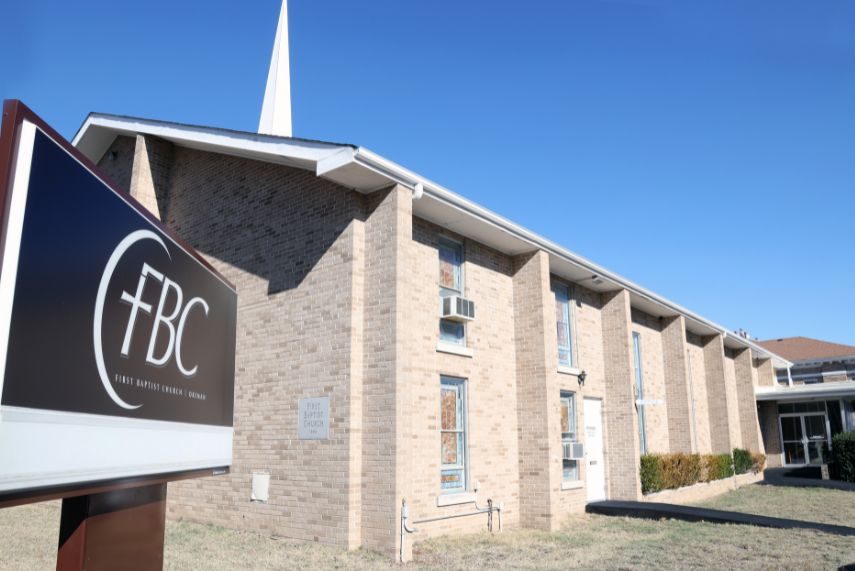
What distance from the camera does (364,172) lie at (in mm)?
10648

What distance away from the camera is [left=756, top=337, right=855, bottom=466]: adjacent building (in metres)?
28.7

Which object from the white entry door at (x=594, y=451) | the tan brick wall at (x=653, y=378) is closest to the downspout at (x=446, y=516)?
Answer: the white entry door at (x=594, y=451)

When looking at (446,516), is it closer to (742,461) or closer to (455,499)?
(455,499)

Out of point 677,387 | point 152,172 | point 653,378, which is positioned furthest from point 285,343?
point 677,387

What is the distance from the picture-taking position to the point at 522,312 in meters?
14.8

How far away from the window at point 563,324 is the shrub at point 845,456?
1436cm

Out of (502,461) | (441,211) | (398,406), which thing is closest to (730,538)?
(502,461)

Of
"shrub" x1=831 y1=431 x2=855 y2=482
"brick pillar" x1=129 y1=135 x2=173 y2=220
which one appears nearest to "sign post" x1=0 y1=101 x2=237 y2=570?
→ "brick pillar" x1=129 y1=135 x2=173 y2=220

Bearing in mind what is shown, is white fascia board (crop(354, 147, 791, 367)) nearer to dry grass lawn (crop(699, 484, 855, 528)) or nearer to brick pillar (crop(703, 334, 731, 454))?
brick pillar (crop(703, 334, 731, 454))

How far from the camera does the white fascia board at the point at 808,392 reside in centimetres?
2764

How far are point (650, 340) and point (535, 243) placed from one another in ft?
30.8

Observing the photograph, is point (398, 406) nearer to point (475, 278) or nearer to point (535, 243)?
point (475, 278)

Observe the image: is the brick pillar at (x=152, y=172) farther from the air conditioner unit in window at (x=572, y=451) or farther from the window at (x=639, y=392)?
the window at (x=639, y=392)

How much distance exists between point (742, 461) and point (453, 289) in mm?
17717
